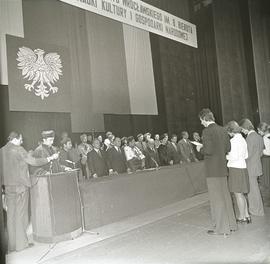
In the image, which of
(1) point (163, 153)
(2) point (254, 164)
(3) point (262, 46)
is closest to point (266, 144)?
(2) point (254, 164)

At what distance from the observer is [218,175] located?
3045 mm

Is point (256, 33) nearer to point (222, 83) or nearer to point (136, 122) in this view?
point (222, 83)

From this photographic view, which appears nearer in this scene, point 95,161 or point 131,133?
point 95,161

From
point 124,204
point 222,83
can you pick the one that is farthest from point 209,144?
point 222,83

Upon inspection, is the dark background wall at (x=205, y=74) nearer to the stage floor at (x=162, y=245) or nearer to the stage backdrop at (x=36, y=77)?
the stage backdrop at (x=36, y=77)

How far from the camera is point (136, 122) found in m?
8.23

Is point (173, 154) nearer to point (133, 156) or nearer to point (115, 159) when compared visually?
point (133, 156)

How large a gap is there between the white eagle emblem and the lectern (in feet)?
7.67

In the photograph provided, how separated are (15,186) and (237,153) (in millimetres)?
2474

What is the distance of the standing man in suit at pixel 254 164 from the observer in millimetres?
3711

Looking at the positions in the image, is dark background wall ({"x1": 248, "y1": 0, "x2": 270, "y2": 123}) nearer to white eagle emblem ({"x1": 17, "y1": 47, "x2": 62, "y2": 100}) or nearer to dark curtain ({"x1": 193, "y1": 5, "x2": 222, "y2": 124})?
dark curtain ({"x1": 193, "y1": 5, "x2": 222, "y2": 124})

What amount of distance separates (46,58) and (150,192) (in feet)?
9.93

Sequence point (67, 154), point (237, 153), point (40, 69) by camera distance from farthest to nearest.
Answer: point (67, 154) < point (40, 69) < point (237, 153)

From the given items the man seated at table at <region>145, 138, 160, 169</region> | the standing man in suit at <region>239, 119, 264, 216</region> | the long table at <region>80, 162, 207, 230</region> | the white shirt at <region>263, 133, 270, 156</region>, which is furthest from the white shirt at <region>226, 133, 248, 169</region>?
the man seated at table at <region>145, 138, 160, 169</region>
